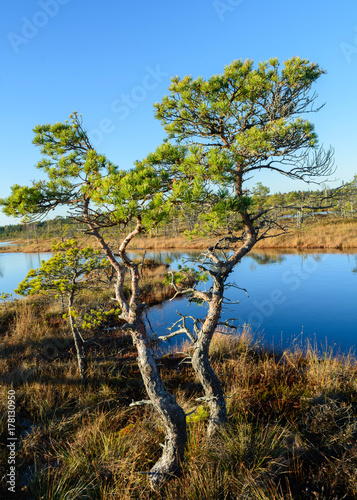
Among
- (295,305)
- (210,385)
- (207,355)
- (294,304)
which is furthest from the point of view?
(294,304)

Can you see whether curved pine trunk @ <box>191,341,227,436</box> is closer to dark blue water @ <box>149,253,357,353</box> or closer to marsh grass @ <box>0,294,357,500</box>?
marsh grass @ <box>0,294,357,500</box>

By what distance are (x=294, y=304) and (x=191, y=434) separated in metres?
9.74

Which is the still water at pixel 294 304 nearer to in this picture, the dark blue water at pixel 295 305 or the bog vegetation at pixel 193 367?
the dark blue water at pixel 295 305

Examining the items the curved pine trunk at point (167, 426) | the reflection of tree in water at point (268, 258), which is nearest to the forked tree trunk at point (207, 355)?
the curved pine trunk at point (167, 426)

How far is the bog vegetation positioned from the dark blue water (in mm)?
1658

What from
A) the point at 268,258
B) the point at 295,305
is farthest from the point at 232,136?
the point at 268,258

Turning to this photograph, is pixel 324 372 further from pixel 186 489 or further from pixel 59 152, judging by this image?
pixel 59 152

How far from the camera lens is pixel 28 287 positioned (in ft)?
16.7

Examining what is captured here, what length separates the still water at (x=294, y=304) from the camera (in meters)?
8.59

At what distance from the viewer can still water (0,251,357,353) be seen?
28.2 ft

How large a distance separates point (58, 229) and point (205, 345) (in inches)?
107

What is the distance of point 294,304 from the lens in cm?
1181

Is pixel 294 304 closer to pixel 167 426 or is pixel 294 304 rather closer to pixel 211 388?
pixel 211 388

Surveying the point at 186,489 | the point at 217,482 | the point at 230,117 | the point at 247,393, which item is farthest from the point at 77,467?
the point at 230,117
